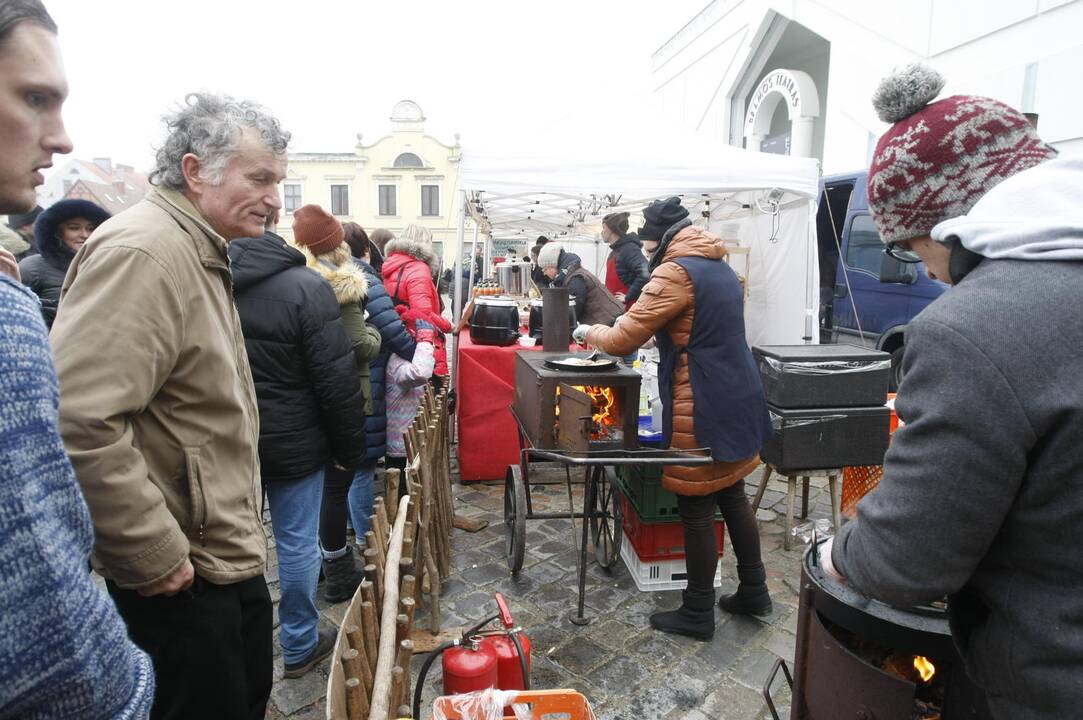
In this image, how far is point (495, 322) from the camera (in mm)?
5094

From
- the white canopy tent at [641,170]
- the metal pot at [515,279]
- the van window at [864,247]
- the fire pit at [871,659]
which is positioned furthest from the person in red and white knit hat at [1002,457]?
the metal pot at [515,279]

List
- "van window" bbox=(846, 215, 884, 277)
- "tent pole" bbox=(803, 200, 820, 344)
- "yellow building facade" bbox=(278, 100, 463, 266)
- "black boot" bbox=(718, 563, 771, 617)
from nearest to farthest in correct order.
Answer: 1. "black boot" bbox=(718, 563, 771, 617)
2. "tent pole" bbox=(803, 200, 820, 344)
3. "van window" bbox=(846, 215, 884, 277)
4. "yellow building facade" bbox=(278, 100, 463, 266)

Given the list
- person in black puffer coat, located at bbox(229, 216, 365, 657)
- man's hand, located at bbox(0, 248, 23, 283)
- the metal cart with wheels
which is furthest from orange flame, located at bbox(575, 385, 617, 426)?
man's hand, located at bbox(0, 248, 23, 283)

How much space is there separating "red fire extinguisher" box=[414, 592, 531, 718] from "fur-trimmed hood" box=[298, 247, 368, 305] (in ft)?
5.73

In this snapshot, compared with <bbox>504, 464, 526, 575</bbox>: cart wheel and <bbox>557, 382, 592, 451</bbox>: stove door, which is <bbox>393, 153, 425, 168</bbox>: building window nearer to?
<bbox>504, 464, 526, 575</bbox>: cart wheel

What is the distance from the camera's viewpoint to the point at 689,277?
2.87m

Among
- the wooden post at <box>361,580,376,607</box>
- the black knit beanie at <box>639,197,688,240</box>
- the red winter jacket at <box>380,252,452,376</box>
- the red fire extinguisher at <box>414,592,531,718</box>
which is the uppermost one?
the black knit beanie at <box>639,197,688,240</box>

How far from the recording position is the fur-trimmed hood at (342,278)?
3127mm

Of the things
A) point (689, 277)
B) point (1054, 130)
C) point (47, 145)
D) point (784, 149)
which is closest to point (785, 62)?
point (784, 149)

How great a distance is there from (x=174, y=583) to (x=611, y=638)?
221 cm

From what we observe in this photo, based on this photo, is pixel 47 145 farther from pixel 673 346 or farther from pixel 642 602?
pixel 642 602

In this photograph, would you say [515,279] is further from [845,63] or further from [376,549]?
[376,549]

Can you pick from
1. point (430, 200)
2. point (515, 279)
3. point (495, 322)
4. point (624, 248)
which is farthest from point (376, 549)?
point (430, 200)

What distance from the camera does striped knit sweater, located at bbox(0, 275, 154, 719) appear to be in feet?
2.02
